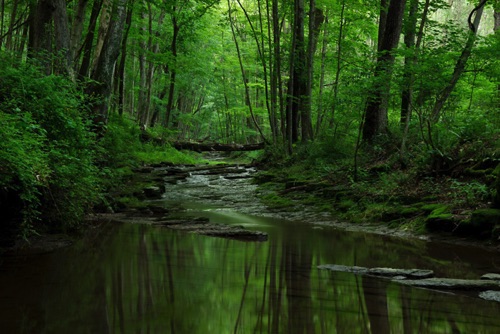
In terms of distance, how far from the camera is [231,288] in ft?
11.6

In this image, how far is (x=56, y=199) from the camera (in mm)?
5270

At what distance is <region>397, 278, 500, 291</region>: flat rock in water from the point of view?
12.0 ft

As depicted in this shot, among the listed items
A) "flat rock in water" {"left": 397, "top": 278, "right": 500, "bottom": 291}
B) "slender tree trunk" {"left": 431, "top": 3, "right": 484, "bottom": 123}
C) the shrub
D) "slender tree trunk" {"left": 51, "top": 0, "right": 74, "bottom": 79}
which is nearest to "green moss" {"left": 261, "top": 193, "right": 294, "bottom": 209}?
"slender tree trunk" {"left": 431, "top": 3, "right": 484, "bottom": 123}

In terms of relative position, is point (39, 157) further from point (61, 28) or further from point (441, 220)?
point (441, 220)

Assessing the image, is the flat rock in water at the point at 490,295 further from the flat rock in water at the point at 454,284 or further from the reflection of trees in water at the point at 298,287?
the reflection of trees in water at the point at 298,287

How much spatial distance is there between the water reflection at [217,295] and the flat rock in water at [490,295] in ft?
0.43

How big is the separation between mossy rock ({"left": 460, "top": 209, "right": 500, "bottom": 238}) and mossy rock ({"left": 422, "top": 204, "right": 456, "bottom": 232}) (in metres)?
0.28

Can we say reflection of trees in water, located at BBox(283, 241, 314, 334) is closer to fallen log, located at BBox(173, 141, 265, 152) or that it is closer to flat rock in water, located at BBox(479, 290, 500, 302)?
flat rock in water, located at BBox(479, 290, 500, 302)

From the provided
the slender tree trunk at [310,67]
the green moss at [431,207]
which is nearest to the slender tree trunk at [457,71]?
the green moss at [431,207]

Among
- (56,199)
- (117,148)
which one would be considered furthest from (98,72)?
(56,199)

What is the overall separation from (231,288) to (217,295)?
0.89ft

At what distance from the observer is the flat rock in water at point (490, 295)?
10.9ft

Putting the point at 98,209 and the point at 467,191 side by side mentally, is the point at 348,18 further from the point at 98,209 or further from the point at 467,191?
the point at 98,209

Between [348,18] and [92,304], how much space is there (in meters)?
15.3
